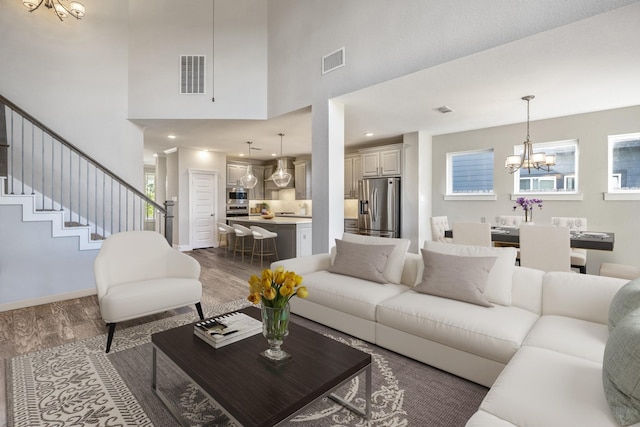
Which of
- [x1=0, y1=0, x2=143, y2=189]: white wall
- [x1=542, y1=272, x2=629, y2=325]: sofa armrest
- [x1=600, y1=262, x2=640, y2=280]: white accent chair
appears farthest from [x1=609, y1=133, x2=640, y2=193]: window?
[x1=0, y1=0, x2=143, y2=189]: white wall

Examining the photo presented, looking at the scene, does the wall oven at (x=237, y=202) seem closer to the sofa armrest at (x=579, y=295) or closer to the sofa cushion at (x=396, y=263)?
the sofa cushion at (x=396, y=263)

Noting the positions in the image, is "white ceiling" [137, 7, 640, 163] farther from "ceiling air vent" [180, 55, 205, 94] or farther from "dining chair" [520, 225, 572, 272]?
"dining chair" [520, 225, 572, 272]

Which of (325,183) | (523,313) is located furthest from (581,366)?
(325,183)

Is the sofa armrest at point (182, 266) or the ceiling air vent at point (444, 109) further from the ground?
the ceiling air vent at point (444, 109)

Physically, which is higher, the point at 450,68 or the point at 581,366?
the point at 450,68

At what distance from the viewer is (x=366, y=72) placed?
3.85m

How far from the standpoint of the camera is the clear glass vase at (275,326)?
1.63 m

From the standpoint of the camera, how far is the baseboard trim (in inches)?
142

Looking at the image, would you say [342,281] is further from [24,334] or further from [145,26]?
[145,26]

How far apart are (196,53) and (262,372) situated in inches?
220

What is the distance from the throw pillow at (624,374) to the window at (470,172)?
5248mm

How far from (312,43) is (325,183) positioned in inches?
81.1

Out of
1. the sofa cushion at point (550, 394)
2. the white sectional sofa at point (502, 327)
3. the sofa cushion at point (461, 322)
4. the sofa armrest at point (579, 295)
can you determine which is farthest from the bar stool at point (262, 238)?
the sofa cushion at point (550, 394)

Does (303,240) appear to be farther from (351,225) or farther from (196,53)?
(196,53)
